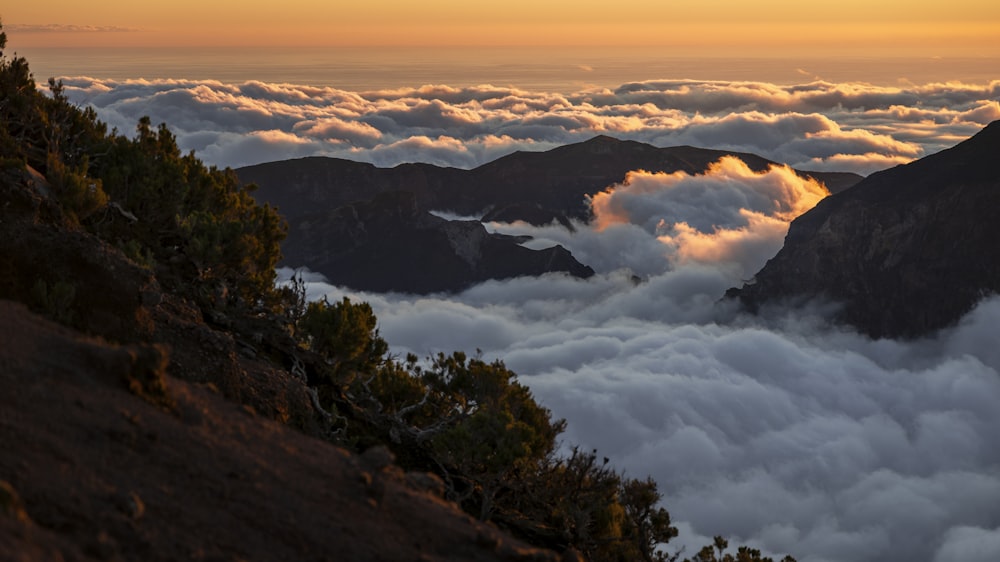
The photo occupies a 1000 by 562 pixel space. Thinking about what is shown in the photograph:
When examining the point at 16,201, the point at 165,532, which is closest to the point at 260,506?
the point at 165,532

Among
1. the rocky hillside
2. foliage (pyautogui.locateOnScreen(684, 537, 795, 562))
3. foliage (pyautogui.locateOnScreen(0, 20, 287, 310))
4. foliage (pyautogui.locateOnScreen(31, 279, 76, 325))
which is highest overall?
foliage (pyautogui.locateOnScreen(0, 20, 287, 310))

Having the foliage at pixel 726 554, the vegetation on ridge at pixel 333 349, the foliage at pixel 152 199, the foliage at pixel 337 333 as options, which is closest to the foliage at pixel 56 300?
the vegetation on ridge at pixel 333 349

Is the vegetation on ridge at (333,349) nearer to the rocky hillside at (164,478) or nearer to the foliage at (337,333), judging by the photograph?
the foliage at (337,333)

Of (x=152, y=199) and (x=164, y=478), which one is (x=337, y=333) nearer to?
(x=152, y=199)

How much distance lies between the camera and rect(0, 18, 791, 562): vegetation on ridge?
87.8 feet

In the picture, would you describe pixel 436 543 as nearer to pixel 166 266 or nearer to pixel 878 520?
pixel 166 266

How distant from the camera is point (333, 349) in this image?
31484mm

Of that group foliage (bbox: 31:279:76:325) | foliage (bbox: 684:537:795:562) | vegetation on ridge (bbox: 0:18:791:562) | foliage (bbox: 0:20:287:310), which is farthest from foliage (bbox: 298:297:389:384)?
foliage (bbox: 684:537:795:562)

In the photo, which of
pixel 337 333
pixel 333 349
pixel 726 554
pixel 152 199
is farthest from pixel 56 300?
pixel 726 554

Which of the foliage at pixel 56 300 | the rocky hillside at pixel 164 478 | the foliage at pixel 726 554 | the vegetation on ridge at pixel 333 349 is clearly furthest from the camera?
the foliage at pixel 726 554

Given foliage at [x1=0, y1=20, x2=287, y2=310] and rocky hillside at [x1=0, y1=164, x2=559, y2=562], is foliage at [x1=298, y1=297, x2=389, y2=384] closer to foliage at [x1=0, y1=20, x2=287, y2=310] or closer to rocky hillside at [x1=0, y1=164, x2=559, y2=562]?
foliage at [x1=0, y1=20, x2=287, y2=310]

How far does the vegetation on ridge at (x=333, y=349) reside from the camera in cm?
2675

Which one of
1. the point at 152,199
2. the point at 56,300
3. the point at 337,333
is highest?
the point at 152,199

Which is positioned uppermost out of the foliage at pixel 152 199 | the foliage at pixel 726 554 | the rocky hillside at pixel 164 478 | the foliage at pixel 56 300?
the foliage at pixel 152 199
